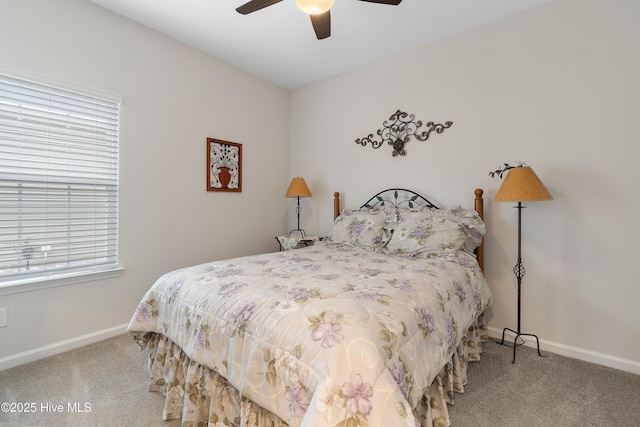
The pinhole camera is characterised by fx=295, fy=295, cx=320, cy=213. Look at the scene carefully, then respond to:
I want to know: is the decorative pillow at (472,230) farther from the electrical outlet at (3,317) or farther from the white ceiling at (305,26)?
the electrical outlet at (3,317)

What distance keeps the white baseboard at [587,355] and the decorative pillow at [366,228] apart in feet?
4.16

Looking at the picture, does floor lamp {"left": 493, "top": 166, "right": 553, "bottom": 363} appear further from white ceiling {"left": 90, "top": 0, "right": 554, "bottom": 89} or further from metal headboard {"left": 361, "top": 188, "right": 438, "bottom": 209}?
white ceiling {"left": 90, "top": 0, "right": 554, "bottom": 89}

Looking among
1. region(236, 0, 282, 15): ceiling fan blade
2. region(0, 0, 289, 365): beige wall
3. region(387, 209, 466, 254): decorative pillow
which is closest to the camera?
region(236, 0, 282, 15): ceiling fan blade

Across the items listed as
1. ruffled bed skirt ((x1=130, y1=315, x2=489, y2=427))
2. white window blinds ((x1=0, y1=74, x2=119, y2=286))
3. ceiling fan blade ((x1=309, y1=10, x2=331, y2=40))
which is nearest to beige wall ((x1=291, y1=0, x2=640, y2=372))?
ruffled bed skirt ((x1=130, y1=315, x2=489, y2=427))

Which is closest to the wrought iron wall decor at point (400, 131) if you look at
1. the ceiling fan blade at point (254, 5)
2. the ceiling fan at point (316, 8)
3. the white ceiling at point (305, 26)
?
the white ceiling at point (305, 26)

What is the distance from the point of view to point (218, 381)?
1.35 m

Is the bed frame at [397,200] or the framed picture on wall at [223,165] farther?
the framed picture on wall at [223,165]

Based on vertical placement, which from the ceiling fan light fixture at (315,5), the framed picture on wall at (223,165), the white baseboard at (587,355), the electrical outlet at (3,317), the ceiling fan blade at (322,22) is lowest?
the white baseboard at (587,355)

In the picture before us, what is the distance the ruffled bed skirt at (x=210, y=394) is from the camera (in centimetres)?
125

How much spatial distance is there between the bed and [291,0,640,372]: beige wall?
18.4 inches

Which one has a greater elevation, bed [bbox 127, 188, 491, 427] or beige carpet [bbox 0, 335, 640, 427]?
bed [bbox 127, 188, 491, 427]

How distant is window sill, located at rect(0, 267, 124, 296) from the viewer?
1.97 meters

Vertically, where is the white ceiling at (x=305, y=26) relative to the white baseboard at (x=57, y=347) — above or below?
above

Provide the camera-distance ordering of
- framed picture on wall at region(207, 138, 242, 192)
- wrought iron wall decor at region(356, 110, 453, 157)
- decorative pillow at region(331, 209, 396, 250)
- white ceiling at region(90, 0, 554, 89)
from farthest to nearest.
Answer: framed picture on wall at region(207, 138, 242, 192) < wrought iron wall decor at region(356, 110, 453, 157) < decorative pillow at region(331, 209, 396, 250) < white ceiling at region(90, 0, 554, 89)
